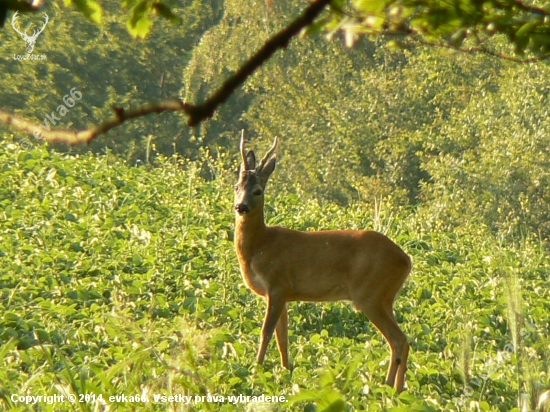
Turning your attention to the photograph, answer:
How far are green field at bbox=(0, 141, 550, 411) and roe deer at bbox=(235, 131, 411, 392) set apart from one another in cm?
30

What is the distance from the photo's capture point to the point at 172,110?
89.0 inches

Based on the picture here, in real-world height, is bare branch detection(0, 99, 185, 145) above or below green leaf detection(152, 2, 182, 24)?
below

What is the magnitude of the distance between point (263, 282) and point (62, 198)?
4.45m

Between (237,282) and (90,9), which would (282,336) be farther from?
(90,9)

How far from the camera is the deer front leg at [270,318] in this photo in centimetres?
788

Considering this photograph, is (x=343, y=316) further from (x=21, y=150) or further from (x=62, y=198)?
(x=21, y=150)

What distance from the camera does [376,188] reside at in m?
34.8

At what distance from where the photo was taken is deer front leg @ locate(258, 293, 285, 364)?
7.88 m

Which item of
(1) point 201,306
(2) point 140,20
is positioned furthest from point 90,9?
(1) point 201,306

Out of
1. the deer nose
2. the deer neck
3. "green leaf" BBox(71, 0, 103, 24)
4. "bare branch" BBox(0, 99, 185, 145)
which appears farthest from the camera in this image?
the deer neck

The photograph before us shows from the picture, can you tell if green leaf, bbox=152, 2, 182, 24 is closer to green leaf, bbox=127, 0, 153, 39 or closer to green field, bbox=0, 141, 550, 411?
green leaf, bbox=127, 0, 153, 39

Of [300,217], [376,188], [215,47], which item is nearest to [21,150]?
[300,217]

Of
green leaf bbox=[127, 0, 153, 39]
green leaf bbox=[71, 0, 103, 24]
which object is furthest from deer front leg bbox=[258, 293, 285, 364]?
green leaf bbox=[71, 0, 103, 24]

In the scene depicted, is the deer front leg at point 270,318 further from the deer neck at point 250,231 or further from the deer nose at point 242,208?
the deer nose at point 242,208
